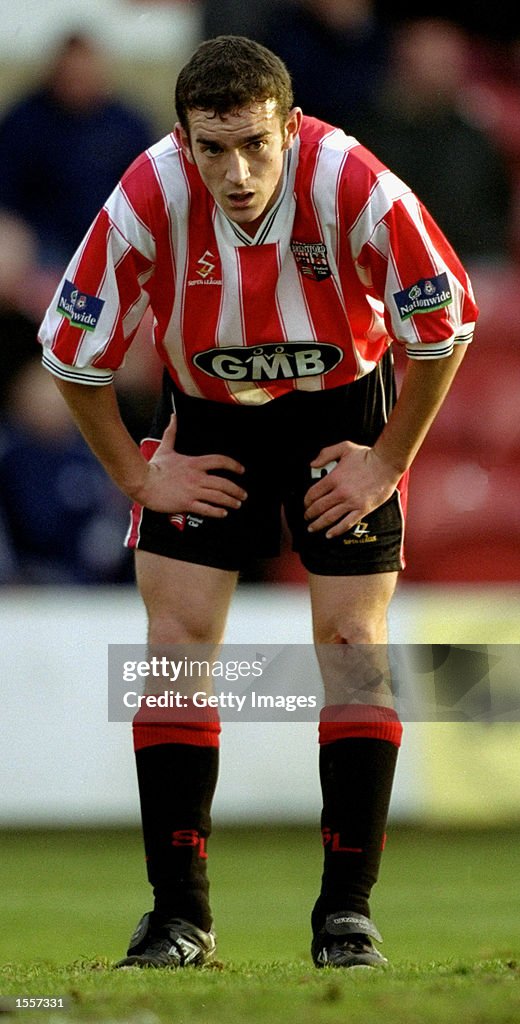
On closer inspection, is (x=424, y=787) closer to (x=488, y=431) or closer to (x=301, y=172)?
(x=488, y=431)

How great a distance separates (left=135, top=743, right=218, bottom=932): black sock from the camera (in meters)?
3.45

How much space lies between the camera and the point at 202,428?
12.0 ft

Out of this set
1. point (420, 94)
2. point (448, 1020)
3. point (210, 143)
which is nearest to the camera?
point (448, 1020)

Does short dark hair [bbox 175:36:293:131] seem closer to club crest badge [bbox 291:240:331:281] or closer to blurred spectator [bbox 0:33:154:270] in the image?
club crest badge [bbox 291:240:331:281]

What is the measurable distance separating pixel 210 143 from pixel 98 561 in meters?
4.27

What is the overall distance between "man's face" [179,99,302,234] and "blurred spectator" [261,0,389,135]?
14.8ft

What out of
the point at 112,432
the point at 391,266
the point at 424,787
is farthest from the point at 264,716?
the point at 391,266

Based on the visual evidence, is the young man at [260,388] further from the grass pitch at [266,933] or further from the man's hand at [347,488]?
the grass pitch at [266,933]

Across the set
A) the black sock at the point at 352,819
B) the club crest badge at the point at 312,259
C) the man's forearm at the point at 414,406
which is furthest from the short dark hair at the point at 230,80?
the black sock at the point at 352,819

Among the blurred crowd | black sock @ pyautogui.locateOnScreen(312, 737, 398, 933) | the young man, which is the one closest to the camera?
the young man

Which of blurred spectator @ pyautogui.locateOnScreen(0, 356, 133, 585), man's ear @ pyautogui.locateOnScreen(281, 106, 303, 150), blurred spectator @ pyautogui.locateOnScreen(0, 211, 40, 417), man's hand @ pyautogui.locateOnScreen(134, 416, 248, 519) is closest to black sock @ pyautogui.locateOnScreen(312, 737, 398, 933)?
man's hand @ pyautogui.locateOnScreen(134, 416, 248, 519)

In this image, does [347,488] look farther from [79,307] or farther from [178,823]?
[178,823]

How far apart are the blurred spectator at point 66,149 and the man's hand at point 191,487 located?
428 cm

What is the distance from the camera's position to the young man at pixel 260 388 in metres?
3.23
